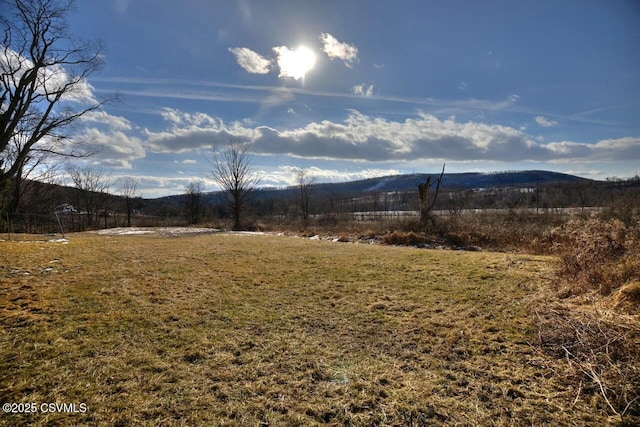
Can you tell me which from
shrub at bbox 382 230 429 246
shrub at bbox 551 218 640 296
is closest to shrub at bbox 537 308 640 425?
shrub at bbox 551 218 640 296

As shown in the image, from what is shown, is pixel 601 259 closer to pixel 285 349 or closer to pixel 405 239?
pixel 285 349

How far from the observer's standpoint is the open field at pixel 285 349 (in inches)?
109

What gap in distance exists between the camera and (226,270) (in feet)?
27.9

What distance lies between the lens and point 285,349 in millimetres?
4031

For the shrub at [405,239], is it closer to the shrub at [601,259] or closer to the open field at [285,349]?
the open field at [285,349]

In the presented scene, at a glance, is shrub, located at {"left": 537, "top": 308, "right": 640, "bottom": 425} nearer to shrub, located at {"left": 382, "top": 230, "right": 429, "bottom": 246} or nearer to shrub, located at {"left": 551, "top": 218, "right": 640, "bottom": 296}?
shrub, located at {"left": 551, "top": 218, "right": 640, "bottom": 296}

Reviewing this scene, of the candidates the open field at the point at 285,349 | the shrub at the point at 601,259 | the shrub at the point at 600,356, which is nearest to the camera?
the shrub at the point at 600,356

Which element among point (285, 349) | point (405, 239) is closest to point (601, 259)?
point (285, 349)

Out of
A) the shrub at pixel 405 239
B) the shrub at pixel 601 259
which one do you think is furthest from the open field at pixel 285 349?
the shrub at pixel 405 239

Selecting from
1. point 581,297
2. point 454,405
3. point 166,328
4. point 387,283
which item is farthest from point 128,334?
point 581,297

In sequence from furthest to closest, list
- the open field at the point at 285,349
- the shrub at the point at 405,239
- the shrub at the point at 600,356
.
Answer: the shrub at the point at 405,239 → the open field at the point at 285,349 → the shrub at the point at 600,356

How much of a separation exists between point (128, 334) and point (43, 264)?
224 inches

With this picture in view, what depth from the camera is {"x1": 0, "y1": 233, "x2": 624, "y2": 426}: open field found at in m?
2.77

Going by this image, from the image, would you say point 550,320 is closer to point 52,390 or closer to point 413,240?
point 52,390
